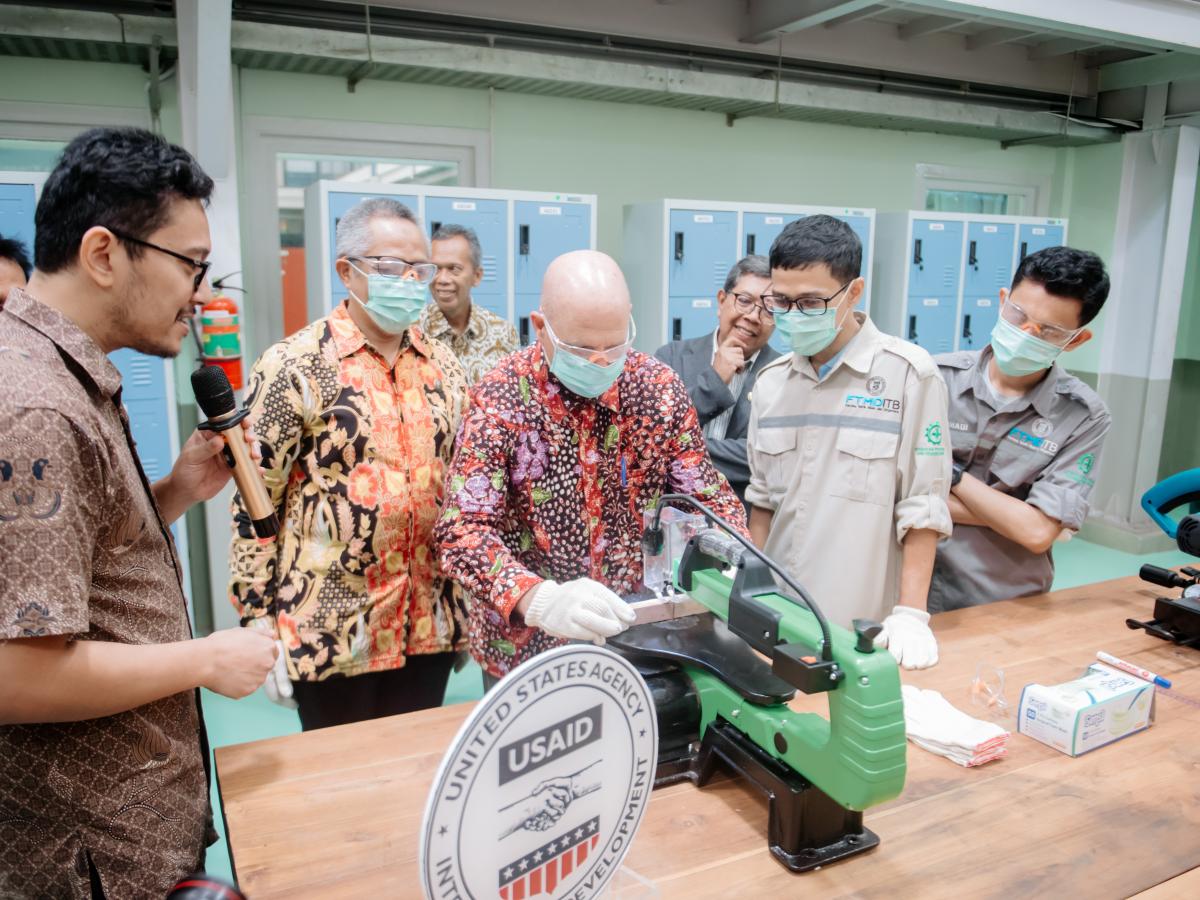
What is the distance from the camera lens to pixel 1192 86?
5.09 m

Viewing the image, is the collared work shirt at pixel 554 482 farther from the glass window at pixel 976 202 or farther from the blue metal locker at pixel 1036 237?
the glass window at pixel 976 202

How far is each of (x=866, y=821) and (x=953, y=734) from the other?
0.81 ft

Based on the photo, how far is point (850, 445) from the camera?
Answer: 5.86 feet

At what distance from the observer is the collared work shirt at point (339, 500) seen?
65.8 inches

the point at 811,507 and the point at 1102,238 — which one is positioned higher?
the point at 1102,238

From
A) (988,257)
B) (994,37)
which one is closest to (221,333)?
(988,257)

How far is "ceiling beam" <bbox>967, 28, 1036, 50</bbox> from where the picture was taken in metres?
4.77

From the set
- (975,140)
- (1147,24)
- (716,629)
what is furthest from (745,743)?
(975,140)

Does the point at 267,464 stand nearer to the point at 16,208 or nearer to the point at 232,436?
the point at 232,436

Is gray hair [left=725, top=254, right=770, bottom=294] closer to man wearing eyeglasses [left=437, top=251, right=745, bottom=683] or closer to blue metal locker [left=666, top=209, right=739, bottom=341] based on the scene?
man wearing eyeglasses [left=437, top=251, right=745, bottom=683]

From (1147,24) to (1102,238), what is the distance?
343 centimetres

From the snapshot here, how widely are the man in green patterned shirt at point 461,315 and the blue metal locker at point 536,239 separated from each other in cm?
58

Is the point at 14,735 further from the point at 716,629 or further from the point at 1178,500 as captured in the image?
the point at 1178,500

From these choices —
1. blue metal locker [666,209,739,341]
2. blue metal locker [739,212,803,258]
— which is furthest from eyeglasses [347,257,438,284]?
blue metal locker [739,212,803,258]
